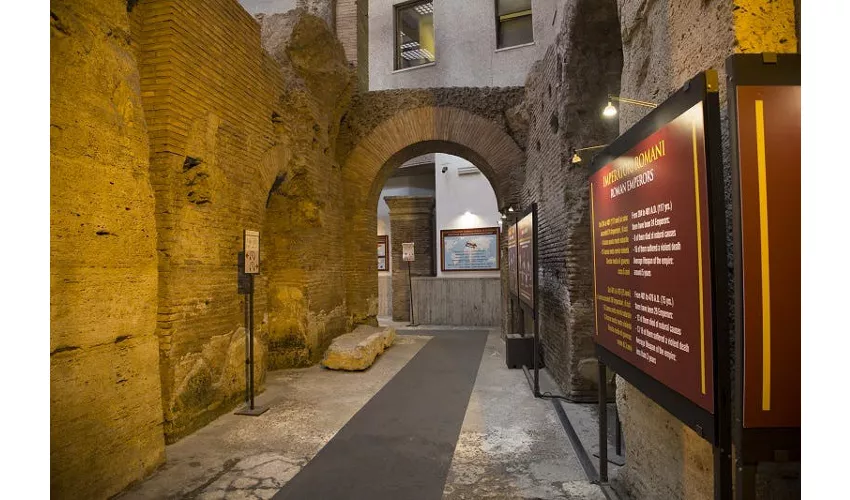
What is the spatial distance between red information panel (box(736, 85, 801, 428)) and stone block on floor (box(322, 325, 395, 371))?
6031mm

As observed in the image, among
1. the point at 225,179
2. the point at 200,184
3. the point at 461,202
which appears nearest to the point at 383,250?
the point at 461,202

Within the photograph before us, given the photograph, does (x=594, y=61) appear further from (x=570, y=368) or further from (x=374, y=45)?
(x=374, y=45)

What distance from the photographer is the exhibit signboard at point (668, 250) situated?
156 centimetres

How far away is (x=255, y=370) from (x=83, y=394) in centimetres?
266

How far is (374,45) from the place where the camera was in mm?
15430

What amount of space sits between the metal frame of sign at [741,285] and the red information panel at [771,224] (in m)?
0.01

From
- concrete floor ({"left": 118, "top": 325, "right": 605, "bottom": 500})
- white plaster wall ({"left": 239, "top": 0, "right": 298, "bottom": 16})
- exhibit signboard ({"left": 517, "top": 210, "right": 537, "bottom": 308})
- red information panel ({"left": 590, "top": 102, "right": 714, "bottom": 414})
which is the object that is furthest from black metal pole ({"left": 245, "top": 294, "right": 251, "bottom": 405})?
white plaster wall ({"left": 239, "top": 0, "right": 298, "bottom": 16})

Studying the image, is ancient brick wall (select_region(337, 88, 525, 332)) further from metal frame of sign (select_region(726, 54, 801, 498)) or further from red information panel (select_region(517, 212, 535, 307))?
metal frame of sign (select_region(726, 54, 801, 498))

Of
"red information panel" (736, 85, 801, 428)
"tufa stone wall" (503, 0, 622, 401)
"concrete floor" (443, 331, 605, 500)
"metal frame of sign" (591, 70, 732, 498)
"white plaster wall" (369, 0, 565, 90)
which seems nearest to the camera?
"red information panel" (736, 85, 801, 428)

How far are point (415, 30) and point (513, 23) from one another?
11.5 feet

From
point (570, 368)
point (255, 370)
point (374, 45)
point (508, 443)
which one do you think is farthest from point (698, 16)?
point (374, 45)

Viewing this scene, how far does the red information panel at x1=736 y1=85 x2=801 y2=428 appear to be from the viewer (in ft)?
4.46

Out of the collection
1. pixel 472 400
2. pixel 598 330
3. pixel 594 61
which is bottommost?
pixel 472 400

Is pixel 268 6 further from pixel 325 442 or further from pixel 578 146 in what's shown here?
pixel 325 442
